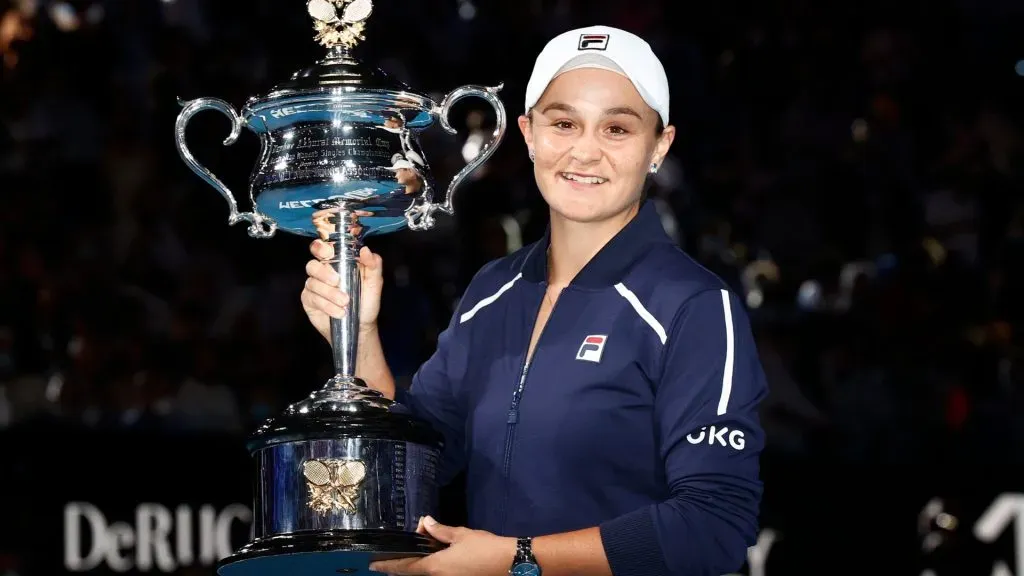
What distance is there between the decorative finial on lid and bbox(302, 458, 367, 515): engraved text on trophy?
0.71 m

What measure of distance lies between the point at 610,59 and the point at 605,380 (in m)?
0.49

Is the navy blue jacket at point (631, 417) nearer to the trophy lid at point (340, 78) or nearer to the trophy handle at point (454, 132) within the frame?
the trophy handle at point (454, 132)

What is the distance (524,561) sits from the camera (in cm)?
238

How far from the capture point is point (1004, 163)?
593cm

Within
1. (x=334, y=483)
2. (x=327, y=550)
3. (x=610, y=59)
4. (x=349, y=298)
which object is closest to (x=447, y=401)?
(x=349, y=298)

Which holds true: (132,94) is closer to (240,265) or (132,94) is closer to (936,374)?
(240,265)

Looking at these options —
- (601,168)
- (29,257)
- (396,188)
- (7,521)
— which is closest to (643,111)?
(601,168)

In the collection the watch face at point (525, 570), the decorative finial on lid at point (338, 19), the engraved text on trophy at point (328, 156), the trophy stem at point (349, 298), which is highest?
the decorative finial on lid at point (338, 19)

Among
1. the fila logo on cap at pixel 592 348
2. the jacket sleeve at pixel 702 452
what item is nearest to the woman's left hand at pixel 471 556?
the jacket sleeve at pixel 702 452

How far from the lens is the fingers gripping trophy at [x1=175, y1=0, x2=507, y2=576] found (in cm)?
248

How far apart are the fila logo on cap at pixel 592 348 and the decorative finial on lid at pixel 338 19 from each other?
0.65m

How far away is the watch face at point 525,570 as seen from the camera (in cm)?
237

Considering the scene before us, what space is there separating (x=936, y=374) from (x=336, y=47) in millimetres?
3208

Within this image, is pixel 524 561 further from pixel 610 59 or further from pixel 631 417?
pixel 610 59
